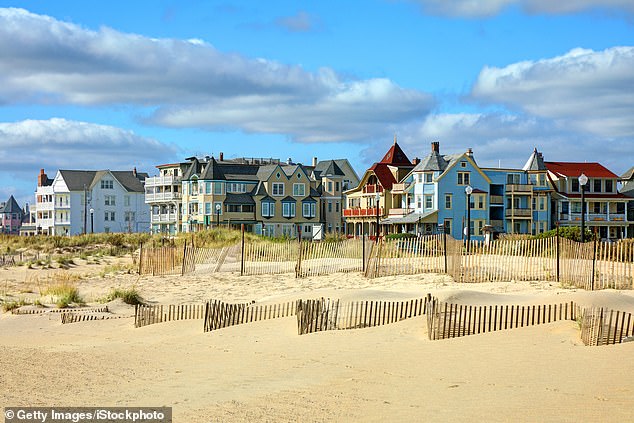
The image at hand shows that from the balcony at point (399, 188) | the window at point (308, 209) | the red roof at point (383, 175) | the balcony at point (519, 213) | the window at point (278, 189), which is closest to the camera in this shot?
the balcony at point (519, 213)

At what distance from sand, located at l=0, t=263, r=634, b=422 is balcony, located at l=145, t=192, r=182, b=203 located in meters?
69.7

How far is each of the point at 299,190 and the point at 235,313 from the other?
67286 millimetres

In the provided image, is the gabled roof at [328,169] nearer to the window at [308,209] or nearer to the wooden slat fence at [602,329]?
the window at [308,209]

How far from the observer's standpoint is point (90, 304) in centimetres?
2608

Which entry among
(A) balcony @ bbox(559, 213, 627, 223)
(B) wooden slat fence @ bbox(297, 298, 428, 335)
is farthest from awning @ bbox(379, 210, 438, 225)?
(B) wooden slat fence @ bbox(297, 298, 428, 335)

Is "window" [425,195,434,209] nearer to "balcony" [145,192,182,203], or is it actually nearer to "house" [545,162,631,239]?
"house" [545,162,631,239]

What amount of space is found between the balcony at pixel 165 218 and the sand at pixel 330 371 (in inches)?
2783

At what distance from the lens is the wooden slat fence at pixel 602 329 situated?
13703 mm

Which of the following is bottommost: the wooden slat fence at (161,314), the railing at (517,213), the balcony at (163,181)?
the wooden slat fence at (161,314)

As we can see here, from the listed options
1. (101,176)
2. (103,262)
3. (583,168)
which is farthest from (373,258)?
(101,176)

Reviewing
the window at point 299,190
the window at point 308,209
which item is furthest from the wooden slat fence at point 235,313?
the window at point 308,209

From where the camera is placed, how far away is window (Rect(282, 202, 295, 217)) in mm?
84938

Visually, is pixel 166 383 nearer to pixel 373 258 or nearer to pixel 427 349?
pixel 427 349

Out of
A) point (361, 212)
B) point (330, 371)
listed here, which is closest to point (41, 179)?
point (361, 212)
